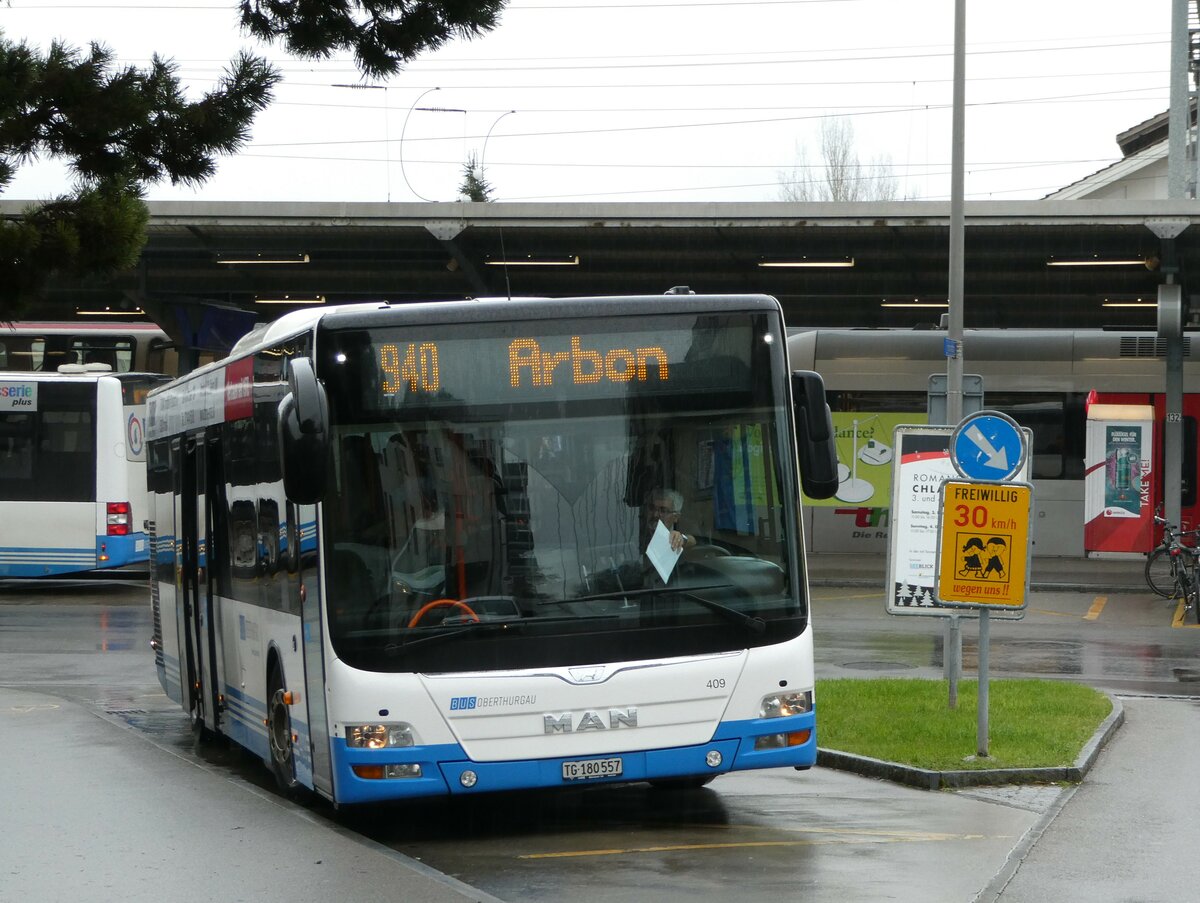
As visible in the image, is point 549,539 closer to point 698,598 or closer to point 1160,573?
point 698,598

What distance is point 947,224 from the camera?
79.8 ft

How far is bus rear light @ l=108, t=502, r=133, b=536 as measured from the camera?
24391 millimetres

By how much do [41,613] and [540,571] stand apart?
51.7 ft

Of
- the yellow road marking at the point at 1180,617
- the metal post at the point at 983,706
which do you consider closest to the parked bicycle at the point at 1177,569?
the yellow road marking at the point at 1180,617

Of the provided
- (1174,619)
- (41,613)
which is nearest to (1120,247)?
(1174,619)

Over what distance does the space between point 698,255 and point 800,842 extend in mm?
20084

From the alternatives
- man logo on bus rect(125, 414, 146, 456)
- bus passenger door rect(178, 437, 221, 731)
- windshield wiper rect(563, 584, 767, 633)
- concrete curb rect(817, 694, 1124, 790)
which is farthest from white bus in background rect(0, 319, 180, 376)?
windshield wiper rect(563, 584, 767, 633)

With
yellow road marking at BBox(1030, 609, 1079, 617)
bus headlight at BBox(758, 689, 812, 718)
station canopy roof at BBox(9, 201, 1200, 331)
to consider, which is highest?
station canopy roof at BBox(9, 201, 1200, 331)

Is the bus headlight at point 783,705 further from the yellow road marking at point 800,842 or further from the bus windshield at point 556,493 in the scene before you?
the yellow road marking at point 800,842

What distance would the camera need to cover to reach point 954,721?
38.4ft

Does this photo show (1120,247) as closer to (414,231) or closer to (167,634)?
(414,231)

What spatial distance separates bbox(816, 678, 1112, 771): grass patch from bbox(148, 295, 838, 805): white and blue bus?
7.96 ft

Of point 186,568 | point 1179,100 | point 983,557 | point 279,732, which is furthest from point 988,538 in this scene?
point 1179,100

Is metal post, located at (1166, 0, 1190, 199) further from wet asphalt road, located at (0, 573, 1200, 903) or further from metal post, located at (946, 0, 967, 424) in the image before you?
wet asphalt road, located at (0, 573, 1200, 903)
